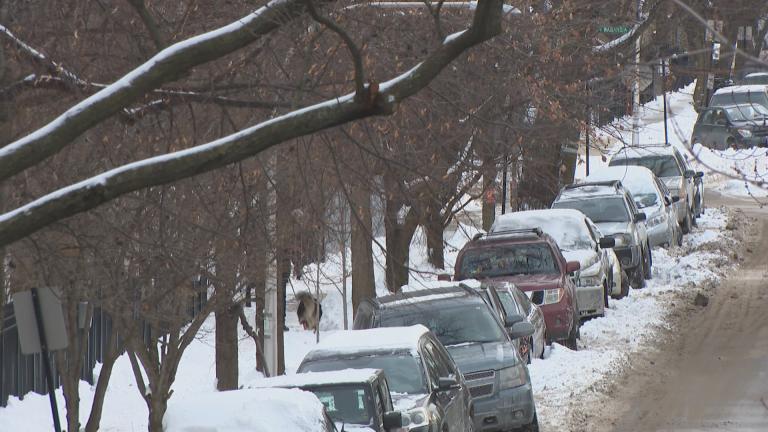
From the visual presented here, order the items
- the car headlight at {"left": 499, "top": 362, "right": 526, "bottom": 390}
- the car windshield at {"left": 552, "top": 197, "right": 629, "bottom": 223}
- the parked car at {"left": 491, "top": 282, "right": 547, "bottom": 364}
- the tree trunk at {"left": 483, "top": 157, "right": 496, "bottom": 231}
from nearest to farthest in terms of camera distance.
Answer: the car headlight at {"left": 499, "top": 362, "right": 526, "bottom": 390} → the parked car at {"left": 491, "top": 282, "right": 547, "bottom": 364} → the tree trunk at {"left": 483, "top": 157, "right": 496, "bottom": 231} → the car windshield at {"left": 552, "top": 197, "right": 629, "bottom": 223}

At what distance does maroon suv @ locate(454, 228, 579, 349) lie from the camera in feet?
61.3

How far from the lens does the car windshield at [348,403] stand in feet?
32.6

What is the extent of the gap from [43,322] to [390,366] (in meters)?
3.00

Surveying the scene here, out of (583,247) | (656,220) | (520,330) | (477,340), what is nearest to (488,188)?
(583,247)

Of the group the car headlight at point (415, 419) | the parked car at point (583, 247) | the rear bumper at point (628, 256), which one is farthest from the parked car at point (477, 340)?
the rear bumper at point (628, 256)

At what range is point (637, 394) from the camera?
15.8m

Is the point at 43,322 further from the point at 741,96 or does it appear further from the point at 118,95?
the point at 741,96

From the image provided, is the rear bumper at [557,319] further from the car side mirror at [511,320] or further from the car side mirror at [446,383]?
the car side mirror at [446,383]

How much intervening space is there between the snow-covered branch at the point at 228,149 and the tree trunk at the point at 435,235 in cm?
905

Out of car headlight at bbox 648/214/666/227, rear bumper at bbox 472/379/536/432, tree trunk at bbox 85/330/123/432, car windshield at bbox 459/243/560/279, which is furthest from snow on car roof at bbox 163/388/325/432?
car headlight at bbox 648/214/666/227

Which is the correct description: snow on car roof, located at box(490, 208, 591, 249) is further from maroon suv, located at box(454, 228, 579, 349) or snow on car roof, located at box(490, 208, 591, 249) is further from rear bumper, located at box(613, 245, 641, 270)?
maroon suv, located at box(454, 228, 579, 349)

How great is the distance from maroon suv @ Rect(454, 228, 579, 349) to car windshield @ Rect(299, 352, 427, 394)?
7.34 m

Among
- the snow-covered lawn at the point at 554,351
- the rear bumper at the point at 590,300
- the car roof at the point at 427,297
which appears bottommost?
the snow-covered lawn at the point at 554,351

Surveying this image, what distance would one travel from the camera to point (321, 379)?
10.2 m
